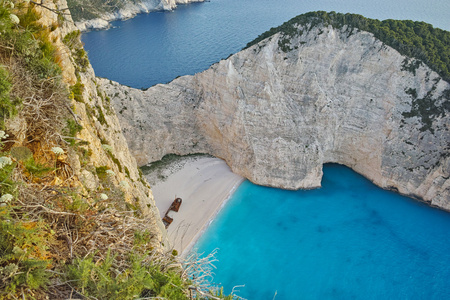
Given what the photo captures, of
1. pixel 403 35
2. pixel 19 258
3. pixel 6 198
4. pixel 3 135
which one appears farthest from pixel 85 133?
pixel 403 35

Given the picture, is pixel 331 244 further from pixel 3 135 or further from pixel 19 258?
pixel 3 135

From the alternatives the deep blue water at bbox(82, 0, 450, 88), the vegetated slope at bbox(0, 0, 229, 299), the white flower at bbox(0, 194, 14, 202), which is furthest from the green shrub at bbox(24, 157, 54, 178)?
the deep blue water at bbox(82, 0, 450, 88)

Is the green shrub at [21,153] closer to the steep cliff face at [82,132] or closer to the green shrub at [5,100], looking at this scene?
the steep cliff face at [82,132]

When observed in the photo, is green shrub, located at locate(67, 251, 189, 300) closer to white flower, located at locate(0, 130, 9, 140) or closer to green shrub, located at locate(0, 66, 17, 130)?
white flower, located at locate(0, 130, 9, 140)

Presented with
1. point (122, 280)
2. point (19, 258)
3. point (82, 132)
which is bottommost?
point (122, 280)

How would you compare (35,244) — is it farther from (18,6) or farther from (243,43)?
(243,43)

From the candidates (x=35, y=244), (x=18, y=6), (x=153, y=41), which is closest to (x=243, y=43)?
(x=153, y=41)
